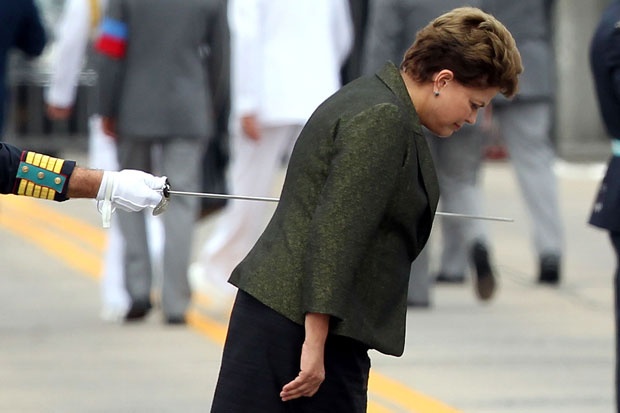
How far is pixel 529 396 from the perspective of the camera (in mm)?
6539

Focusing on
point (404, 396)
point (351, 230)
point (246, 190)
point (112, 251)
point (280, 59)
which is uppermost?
Answer: point (280, 59)

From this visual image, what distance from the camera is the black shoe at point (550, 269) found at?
31.0 ft

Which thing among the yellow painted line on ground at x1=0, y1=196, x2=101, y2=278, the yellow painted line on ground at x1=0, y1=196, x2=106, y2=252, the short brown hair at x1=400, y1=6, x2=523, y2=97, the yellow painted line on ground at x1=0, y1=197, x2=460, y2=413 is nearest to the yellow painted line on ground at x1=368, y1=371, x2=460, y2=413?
the yellow painted line on ground at x1=0, y1=197, x2=460, y2=413

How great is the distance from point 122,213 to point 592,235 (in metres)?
4.83

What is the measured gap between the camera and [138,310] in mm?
8250

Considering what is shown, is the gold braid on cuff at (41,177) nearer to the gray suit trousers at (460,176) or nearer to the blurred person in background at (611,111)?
the blurred person in background at (611,111)

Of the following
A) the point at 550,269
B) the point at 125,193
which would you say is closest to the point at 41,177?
the point at 125,193

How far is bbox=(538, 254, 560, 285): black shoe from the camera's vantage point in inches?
372

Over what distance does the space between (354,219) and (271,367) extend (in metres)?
0.40

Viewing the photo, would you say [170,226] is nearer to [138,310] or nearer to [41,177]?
[138,310]

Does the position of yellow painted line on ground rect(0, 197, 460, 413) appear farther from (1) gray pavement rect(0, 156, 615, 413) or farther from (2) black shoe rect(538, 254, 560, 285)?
(2) black shoe rect(538, 254, 560, 285)

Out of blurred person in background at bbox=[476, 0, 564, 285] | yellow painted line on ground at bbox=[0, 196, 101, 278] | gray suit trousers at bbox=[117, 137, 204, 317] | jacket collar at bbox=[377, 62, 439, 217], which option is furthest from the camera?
yellow painted line on ground at bbox=[0, 196, 101, 278]

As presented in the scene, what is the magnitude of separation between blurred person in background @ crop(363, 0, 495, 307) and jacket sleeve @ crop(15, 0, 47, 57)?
1752 millimetres

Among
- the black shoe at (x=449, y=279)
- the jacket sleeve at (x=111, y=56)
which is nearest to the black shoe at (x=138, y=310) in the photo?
the jacket sleeve at (x=111, y=56)
